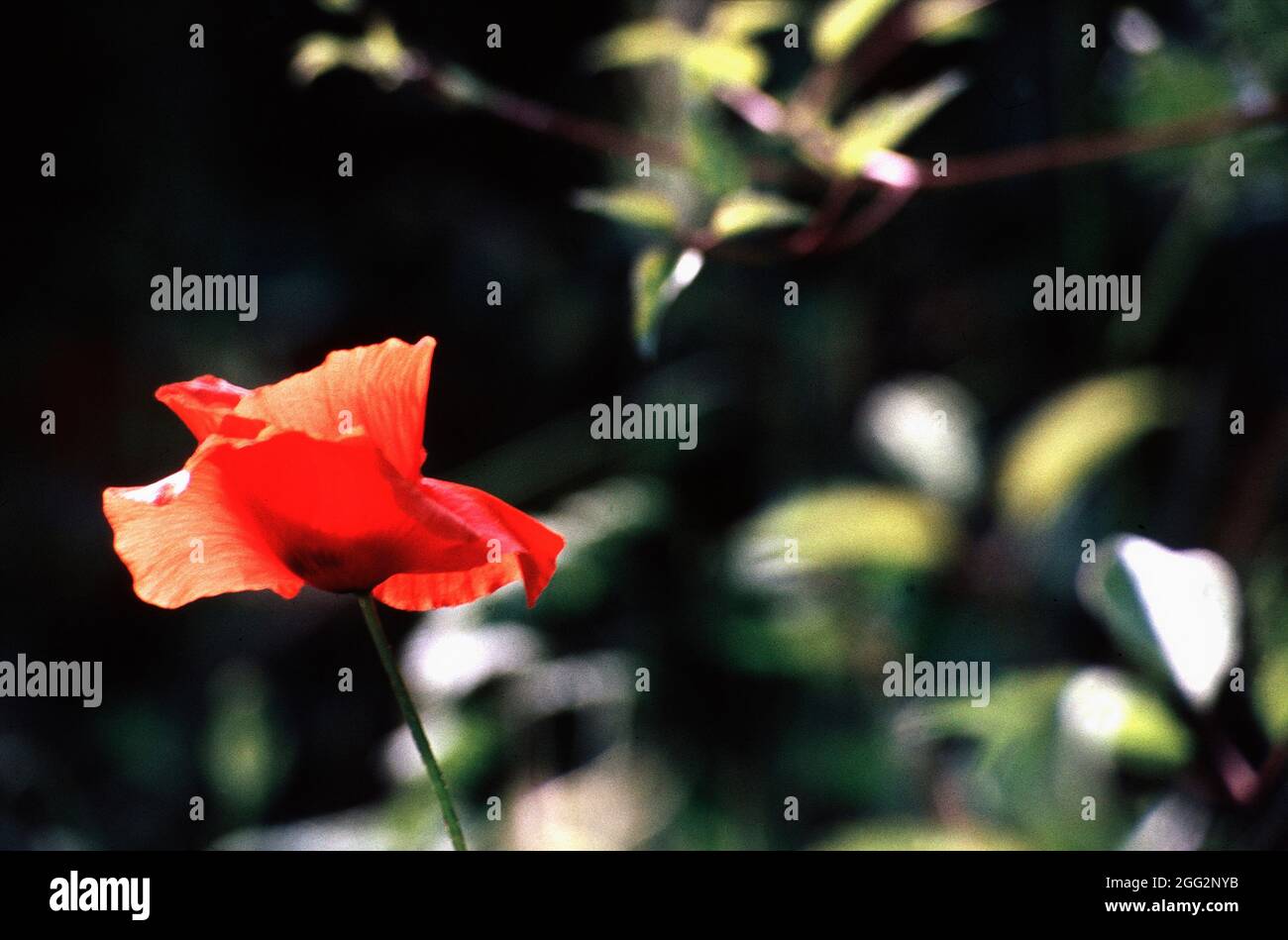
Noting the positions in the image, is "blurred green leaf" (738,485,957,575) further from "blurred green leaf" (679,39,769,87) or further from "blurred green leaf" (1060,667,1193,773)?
"blurred green leaf" (679,39,769,87)

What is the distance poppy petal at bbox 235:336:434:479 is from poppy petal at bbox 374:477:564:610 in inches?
0.8

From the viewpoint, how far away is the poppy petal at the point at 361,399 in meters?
0.40

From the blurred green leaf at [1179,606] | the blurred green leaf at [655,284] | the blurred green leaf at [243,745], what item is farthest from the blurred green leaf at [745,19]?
the blurred green leaf at [243,745]

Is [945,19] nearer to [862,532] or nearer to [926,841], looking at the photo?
[862,532]

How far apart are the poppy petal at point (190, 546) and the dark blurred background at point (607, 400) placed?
515mm

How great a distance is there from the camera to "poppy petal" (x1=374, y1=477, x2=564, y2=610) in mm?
400

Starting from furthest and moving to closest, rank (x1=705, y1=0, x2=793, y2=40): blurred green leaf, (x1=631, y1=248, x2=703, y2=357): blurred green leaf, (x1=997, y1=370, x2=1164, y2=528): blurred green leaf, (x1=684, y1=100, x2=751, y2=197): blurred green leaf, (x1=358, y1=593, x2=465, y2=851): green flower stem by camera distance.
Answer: (x1=997, y1=370, x2=1164, y2=528): blurred green leaf → (x1=705, y1=0, x2=793, y2=40): blurred green leaf → (x1=684, y1=100, x2=751, y2=197): blurred green leaf → (x1=631, y1=248, x2=703, y2=357): blurred green leaf → (x1=358, y1=593, x2=465, y2=851): green flower stem

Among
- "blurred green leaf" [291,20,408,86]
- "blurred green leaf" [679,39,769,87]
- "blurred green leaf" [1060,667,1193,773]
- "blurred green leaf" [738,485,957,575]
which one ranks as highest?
"blurred green leaf" [291,20,408,86]

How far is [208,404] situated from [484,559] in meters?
0.10

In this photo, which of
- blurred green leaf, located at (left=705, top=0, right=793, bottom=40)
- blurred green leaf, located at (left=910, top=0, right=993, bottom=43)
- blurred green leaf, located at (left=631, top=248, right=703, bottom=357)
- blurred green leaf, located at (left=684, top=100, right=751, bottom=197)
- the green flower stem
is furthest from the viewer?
blurred green leaf, located at (left=910, top=0, right=993, bottom=43)

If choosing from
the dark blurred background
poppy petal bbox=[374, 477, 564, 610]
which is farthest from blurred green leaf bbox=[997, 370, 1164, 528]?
poppy petal bbox=[374, 477, 564, 610]

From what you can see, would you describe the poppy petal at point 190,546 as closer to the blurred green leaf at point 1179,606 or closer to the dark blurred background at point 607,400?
the blurred green leaf at point 1179,606
